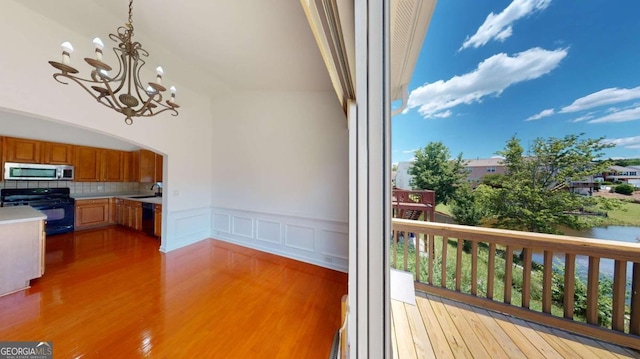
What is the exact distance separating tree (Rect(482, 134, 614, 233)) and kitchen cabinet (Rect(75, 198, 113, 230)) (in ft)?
21.7

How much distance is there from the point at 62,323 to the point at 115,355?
75cm

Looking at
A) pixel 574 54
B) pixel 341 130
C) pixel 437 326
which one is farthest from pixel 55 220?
pixel 574 54

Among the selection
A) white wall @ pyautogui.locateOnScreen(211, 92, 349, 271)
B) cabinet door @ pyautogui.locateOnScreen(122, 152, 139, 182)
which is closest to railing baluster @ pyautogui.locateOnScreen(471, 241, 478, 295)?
white wall @ pyautogui.locateOnScreen(211, 92, 349, 271)

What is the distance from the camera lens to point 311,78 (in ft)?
8.13

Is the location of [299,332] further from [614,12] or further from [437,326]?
[614,12]

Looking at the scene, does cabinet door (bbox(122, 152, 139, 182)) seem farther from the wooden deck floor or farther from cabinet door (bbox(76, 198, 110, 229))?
the wooden deck floor

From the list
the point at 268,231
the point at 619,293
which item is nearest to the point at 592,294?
the point at 619,293

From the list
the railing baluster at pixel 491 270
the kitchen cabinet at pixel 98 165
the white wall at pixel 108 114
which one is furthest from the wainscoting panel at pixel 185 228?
the railing baluster at pixel 491 270

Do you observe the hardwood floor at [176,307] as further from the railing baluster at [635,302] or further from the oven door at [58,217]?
the railing baluster at [635,302]

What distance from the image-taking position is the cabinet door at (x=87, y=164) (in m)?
4.14

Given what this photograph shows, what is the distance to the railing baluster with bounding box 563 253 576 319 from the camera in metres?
0.52

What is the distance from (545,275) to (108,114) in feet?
13.2

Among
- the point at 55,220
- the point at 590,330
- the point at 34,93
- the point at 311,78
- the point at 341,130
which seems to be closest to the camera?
the point at 590,330

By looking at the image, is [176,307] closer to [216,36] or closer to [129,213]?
[216,36]
